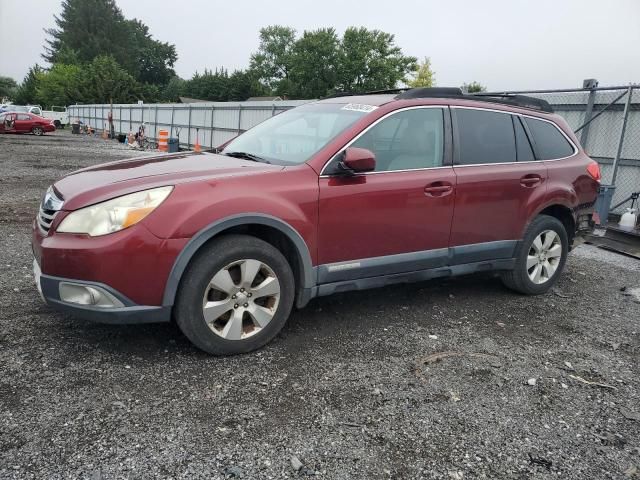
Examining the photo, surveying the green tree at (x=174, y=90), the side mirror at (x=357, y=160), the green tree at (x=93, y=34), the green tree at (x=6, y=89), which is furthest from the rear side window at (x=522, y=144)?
the green tree at (x=6, y=89)

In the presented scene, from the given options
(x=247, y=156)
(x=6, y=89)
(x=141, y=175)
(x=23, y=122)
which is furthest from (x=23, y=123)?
(x=6, y=89)

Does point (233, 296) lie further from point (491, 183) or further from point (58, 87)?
point (58, 87)

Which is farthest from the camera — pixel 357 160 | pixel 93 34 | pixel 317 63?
pixel 93 34

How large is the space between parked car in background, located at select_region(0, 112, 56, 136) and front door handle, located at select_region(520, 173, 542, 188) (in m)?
33.2

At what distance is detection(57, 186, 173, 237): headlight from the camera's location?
9.95ft

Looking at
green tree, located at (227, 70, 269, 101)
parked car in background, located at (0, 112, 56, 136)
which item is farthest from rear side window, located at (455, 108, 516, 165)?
green tree, located at (227, 70, 269, 101)

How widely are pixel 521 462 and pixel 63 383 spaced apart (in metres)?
2.53

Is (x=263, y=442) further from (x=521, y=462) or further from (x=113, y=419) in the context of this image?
(x=521, y=462)

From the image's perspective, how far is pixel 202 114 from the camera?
23.5m

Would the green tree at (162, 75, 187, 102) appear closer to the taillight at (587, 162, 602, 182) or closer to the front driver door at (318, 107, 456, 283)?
the taillight at (587, 162, 602, 182)

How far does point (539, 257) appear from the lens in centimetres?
493

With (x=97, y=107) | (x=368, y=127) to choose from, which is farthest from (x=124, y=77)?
(x=368, y=127)

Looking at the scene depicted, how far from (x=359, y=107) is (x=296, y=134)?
55 centimetres

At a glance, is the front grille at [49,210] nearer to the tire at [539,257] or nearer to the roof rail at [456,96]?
the roof rail at [456,96]
